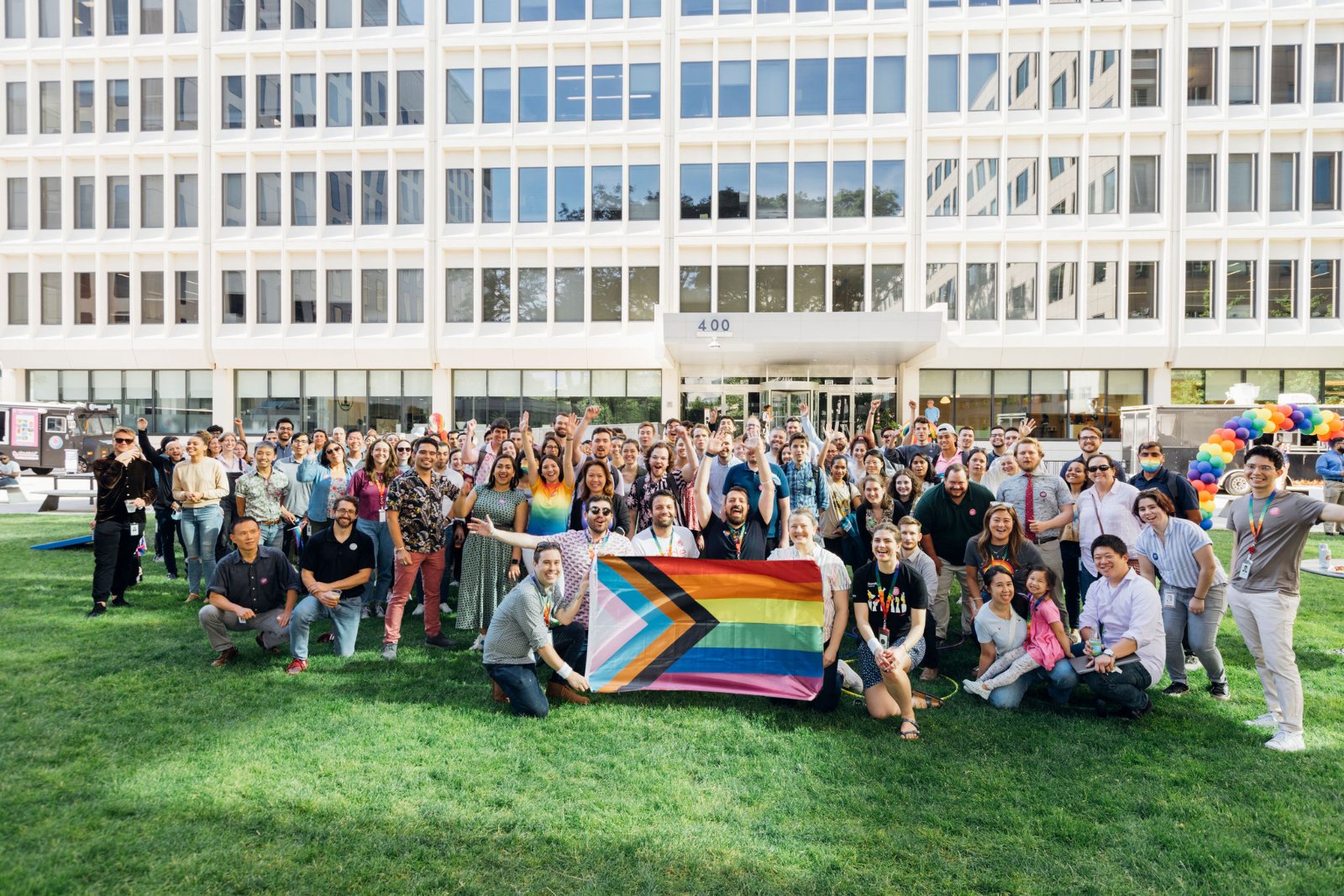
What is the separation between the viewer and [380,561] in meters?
8.98

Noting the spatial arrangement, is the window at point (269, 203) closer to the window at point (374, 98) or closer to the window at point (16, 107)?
the window at point (374, 98)

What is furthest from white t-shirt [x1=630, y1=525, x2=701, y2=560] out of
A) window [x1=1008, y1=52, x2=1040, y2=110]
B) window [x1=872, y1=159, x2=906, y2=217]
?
window [x1=1008, y1=52, x2=1040, y2=110]

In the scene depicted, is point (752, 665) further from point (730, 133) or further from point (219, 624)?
point (730, 133)

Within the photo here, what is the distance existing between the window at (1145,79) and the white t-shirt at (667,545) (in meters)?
29.7

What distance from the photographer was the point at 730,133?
95.2 ft

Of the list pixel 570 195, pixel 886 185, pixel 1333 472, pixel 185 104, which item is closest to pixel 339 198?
pixel 185 104

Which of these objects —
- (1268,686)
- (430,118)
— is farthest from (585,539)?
(430,118)

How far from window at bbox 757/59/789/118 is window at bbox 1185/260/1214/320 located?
51.4 feet

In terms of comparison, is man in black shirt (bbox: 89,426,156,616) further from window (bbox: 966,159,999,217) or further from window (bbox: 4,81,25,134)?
window (bbox: 4,81,25,134)

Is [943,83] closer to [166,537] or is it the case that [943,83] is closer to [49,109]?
[166,537]

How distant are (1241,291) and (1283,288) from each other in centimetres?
143

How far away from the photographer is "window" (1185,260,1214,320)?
28125 millimetres

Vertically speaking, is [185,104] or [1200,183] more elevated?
[185,104]

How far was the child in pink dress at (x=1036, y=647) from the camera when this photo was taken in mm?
6285
